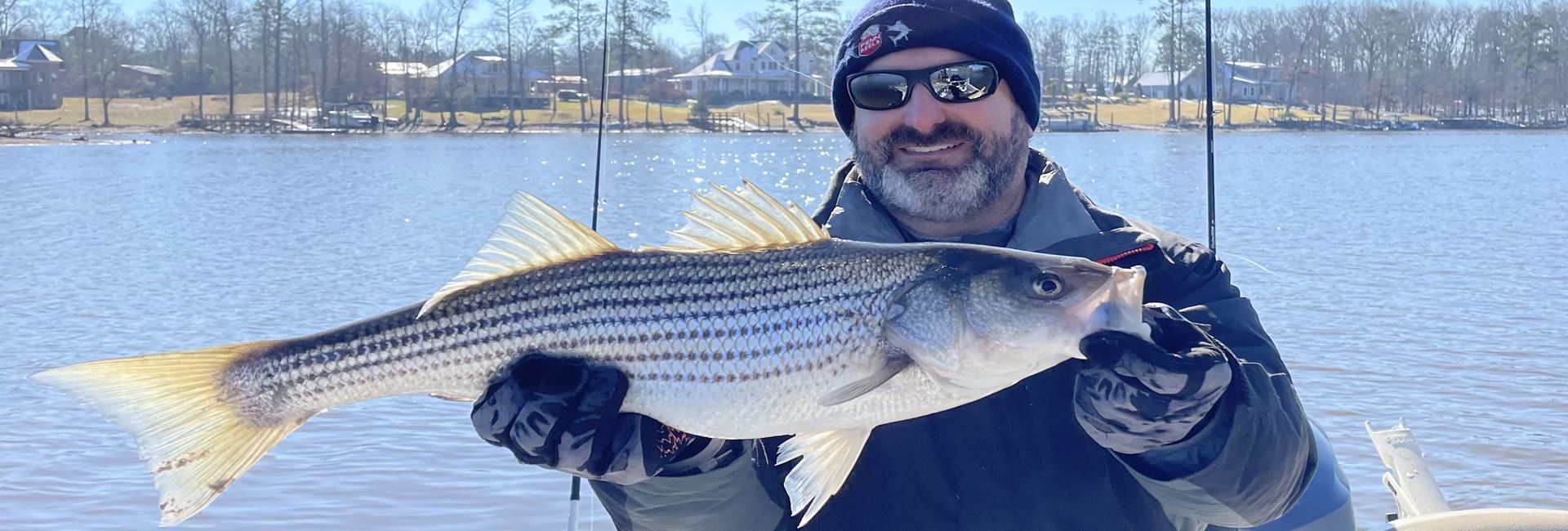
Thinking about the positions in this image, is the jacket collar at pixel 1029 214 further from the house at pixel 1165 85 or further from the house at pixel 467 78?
the house at pixel 1165 85

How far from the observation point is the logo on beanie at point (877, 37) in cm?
452

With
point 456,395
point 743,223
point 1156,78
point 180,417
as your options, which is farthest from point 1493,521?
point 1156,78

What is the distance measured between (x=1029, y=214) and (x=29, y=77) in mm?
108187

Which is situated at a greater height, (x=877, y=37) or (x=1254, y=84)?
(x=1254, y=84)

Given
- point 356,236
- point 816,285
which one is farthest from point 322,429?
point 356,236

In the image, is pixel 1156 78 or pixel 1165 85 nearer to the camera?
pixel 1165 85

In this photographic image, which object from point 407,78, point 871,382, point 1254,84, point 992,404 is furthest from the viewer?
point 1254,84

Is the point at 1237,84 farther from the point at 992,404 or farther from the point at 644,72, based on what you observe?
the point at 992,404

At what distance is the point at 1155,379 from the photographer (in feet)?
10.3

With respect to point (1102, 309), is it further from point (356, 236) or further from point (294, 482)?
point (356, 236)

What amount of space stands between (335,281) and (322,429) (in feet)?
26.7

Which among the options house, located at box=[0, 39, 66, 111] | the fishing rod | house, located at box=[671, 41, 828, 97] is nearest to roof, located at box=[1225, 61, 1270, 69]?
house, located at box=[671, 41, 828, 97]

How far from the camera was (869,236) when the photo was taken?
425 centimetres

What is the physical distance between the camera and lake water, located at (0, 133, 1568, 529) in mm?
8641
